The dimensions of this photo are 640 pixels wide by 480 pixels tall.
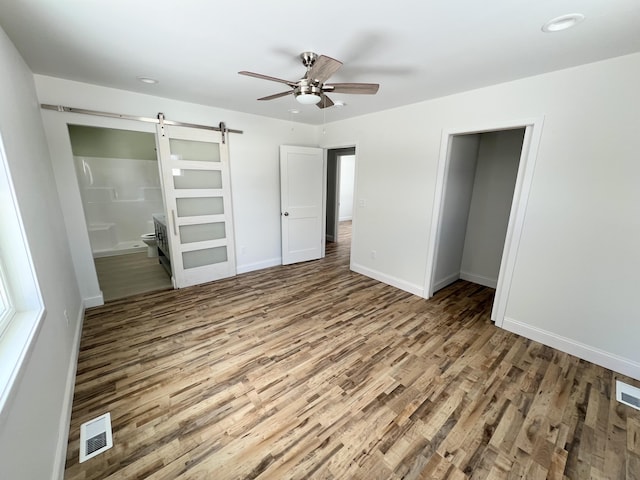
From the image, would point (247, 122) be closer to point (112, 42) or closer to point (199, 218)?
point (199, 218)

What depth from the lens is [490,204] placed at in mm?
3633

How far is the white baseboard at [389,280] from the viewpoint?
11.5 feet

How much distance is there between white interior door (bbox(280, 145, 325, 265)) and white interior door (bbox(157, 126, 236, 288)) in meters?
0.93

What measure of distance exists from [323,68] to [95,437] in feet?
8.88

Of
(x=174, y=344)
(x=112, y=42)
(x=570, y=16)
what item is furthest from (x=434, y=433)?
(x=112, y=42)

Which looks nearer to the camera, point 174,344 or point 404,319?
point 174,344

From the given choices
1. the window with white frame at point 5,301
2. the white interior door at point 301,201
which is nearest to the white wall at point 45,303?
the window with white frame at point 5,301

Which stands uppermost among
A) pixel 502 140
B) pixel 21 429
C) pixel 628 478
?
pixel 502 140

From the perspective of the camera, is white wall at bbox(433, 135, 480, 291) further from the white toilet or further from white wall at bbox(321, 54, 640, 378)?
the white toilet

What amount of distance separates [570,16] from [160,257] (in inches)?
227

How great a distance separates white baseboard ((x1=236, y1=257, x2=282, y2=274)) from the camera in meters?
4.21

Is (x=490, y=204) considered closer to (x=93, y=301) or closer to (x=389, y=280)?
(x=389, y=280)

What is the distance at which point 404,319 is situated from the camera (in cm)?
290

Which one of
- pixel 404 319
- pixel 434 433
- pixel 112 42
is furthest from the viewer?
pixel 404 319
